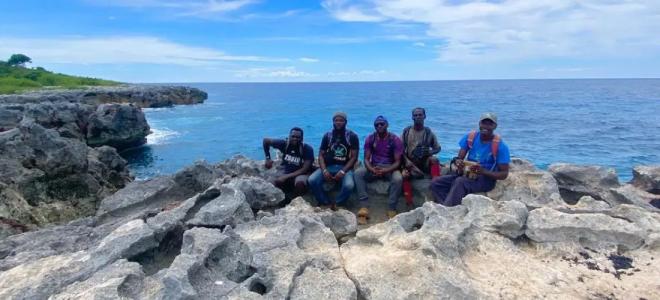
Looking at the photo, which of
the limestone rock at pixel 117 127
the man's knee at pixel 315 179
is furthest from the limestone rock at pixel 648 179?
the limestone rock at pixel 117 127

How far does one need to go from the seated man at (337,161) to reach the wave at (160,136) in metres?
42.8

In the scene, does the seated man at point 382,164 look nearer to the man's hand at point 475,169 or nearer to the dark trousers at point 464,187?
the dark trousers at point 464,187

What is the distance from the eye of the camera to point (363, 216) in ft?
36.7

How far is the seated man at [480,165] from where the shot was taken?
1047 centimetres

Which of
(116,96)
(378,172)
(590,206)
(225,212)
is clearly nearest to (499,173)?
(590,206)

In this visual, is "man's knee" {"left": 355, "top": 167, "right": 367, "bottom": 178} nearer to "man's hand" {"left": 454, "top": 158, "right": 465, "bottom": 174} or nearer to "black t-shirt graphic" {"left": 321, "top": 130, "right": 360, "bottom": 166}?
"black t-shirt graphic" {"left": 321, "top": 130, "right": 360, "bottom": 166}

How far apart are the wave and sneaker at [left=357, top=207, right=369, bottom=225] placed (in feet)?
144

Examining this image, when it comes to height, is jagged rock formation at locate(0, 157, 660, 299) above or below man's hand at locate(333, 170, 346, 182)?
below

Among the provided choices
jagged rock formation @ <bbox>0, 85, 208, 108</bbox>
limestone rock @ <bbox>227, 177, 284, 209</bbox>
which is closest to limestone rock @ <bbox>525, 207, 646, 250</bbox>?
limestone rock @ <bbox>227, 177, 284, 209</bbox>

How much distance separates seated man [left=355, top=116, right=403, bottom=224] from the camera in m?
11.5

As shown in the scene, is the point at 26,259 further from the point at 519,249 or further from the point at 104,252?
the point at 519,249

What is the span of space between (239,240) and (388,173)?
549 cm

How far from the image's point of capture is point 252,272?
271 inches

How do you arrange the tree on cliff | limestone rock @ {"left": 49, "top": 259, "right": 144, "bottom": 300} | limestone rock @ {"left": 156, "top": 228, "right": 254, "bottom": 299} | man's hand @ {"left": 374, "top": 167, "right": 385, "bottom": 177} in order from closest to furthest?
limestone rock @ {"left": 156, "top": 228, "right": 254, "bottom": 299}
limestone rock @ {"left": 49, "top": 259, "right": 144, "bottom": 300}
man's hand @ {"left": 374, "top": 167, "right": 385, "bottom": 177}
the tree on cliff
